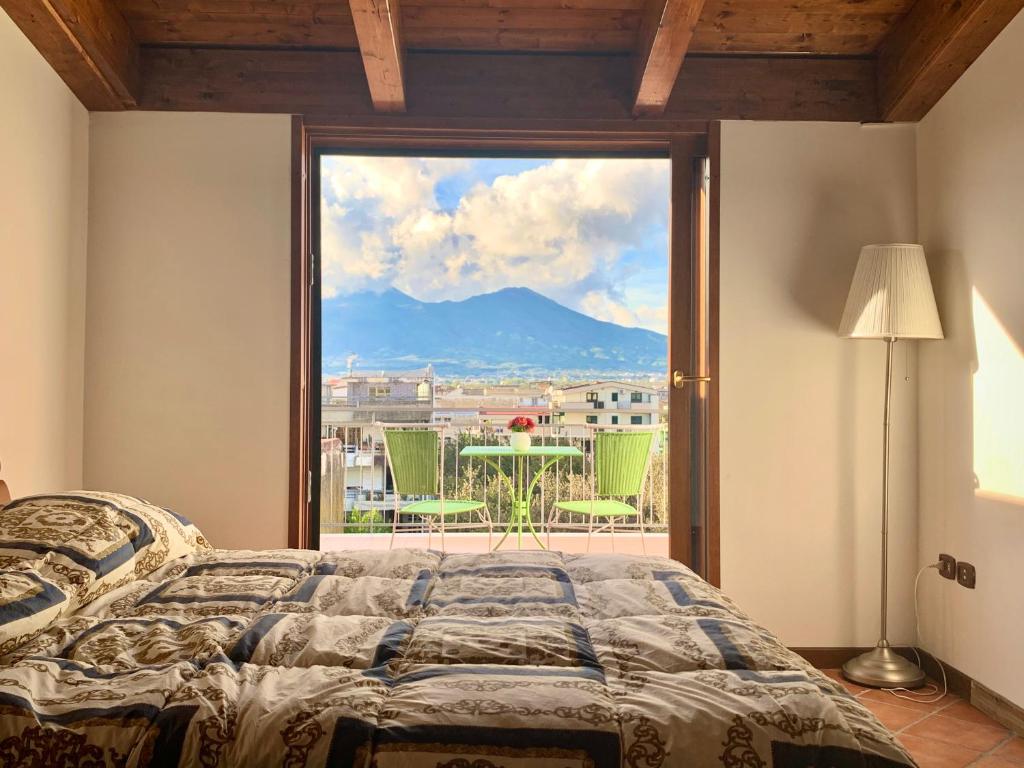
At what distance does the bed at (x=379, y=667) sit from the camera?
3.92 ft

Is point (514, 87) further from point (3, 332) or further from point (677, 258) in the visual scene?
point (3, 332)

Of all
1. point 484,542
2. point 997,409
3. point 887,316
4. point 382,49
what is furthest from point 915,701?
point 484,542

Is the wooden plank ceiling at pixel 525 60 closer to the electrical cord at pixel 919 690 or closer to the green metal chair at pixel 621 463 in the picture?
the electrical cord at pixel 919 690

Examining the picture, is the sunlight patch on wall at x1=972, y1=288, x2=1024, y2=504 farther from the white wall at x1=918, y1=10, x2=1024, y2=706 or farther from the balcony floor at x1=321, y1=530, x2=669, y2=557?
the balcony floor at x1=321, y1=530, x2=669, y2=557

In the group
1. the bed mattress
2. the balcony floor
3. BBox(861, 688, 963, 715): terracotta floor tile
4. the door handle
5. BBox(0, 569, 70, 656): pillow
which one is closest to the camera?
the bed mattress

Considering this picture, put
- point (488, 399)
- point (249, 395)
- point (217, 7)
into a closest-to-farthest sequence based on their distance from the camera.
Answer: point (217, 7) → point (249, 395) → point (488, 399)

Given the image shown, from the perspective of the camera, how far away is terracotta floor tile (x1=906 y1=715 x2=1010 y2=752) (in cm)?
282

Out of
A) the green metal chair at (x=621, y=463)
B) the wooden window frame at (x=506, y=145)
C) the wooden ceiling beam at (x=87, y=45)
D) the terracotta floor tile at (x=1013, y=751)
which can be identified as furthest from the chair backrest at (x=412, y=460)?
the terracotta floor tile at (x=1013, y=751)

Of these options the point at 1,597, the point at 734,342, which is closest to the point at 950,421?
the point at 734,342

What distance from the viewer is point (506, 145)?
12.4ft

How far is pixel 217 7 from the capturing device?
3.30 m

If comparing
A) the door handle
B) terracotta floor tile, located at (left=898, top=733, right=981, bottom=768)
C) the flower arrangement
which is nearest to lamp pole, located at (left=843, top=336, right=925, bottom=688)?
terracotta floor tile, located at (left=898, top=733, right=981, bottom=768)

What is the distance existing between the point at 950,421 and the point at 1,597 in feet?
10.7

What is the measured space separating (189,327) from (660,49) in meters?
2.18
